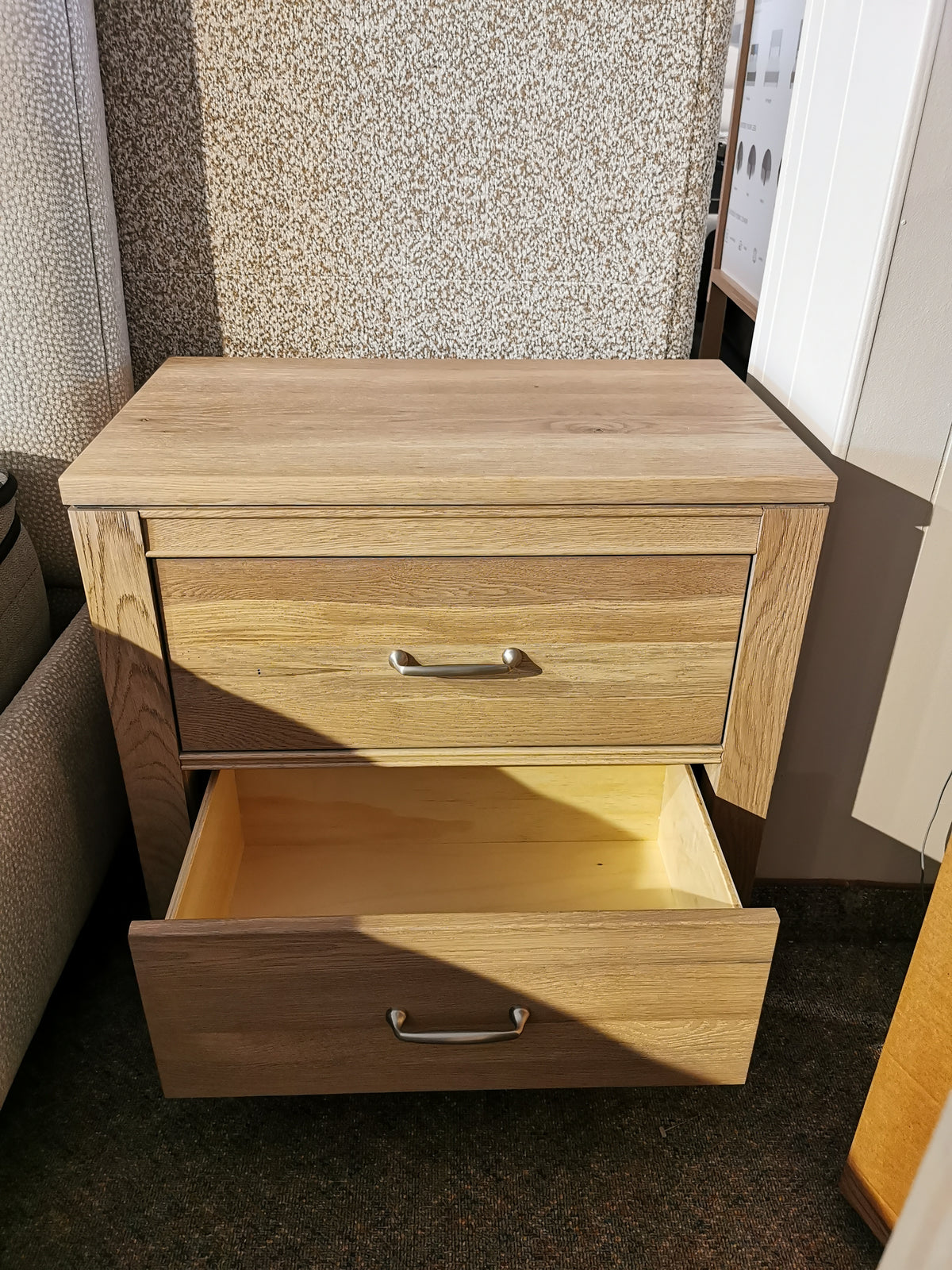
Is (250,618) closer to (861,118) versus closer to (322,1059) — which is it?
(322,1059)

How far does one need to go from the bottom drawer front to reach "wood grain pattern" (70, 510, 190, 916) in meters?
0.18

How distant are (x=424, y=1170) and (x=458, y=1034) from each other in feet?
0.67

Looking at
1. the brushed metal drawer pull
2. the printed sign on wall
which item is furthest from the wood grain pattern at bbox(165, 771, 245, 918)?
the printed sign on wall

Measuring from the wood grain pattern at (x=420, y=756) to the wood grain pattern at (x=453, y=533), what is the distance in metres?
0.18

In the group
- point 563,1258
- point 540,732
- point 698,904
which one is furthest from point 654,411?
point 563,1258

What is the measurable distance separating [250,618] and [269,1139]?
0.48 meters

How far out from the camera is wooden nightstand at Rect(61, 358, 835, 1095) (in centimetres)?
68

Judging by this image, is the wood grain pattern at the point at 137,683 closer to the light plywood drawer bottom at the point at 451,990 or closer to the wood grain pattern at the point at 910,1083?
the light plywood drawer bottom at the point at 451,990

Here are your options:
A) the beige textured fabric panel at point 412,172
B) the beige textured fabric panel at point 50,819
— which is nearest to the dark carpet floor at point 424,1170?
the beige textured fabric panel at point 50,819

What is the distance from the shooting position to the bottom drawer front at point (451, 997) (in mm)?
666

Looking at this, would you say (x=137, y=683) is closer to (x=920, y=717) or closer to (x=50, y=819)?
(x=50, y=819)

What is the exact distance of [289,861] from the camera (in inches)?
A: 38.7

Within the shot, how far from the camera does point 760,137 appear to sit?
1.76 metres

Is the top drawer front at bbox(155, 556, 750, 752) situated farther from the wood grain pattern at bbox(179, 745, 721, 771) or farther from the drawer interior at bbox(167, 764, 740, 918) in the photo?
the drawer interior at bbox(167, 764, 740, 918)
